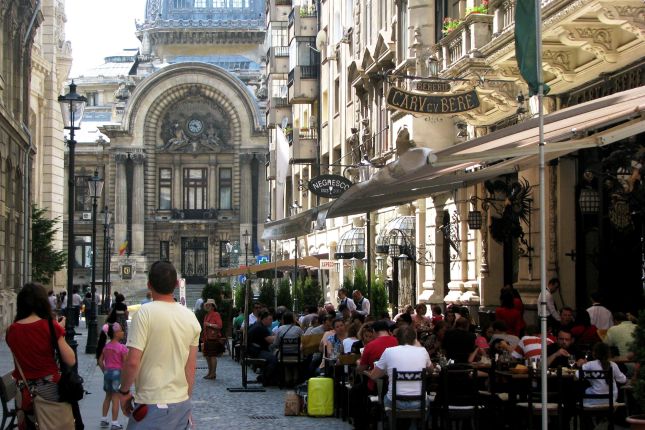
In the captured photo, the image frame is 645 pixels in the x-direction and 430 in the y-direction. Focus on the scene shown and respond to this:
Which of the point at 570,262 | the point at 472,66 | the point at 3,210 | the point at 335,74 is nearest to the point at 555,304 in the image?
the point at 570,262

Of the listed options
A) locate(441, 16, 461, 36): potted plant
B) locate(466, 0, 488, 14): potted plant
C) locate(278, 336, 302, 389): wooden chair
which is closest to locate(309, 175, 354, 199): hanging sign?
locate(441, 16, 461, 36): potted plant

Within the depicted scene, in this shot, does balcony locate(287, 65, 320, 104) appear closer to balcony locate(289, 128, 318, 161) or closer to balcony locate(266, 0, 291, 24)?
balcony locate(289, 128, 318, 161)

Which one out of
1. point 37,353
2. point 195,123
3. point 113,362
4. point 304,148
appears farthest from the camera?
point 195,123

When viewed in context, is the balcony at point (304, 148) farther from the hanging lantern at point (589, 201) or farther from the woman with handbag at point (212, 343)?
the hanging lantern at point (589, 201)

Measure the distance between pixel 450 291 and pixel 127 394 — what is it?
2056cm

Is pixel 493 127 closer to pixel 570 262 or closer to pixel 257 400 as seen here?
pixel 570 262

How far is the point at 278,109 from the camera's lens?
61875 millimetres

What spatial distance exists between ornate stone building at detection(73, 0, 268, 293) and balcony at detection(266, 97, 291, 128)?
23265 millimetres

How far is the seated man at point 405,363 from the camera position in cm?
1402

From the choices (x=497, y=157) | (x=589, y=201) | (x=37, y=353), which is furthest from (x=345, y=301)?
(x=37, y=353)

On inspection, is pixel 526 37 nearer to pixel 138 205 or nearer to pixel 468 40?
pixel 468 40

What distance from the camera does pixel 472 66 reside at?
22812mm

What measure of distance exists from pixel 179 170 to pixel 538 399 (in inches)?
3093

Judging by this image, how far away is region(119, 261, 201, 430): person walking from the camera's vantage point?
29.2 ft
